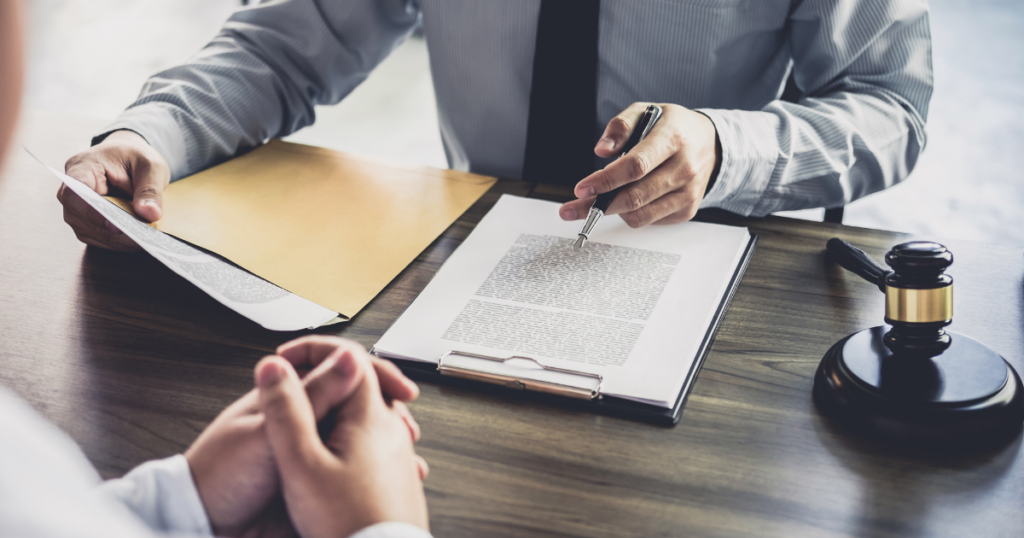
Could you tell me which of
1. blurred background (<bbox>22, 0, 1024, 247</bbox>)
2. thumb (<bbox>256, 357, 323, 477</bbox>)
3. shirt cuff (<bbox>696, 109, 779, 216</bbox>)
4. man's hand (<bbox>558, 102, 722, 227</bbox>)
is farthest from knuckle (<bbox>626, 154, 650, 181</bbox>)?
Result: blurred background (<bbox>22, 0, 1024, 247</bbox>)

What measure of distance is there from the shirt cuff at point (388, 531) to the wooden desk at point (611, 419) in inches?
2.7

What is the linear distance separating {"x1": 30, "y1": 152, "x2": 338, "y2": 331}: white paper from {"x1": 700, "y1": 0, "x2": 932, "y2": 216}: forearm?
0.51m

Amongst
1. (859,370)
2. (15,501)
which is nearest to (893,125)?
(859,370)

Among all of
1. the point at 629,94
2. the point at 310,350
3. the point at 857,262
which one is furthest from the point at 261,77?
the point at 857,262

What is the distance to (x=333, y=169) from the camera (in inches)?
40.9

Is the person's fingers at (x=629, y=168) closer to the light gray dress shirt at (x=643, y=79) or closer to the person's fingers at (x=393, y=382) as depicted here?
the light gray dress shirt at (x=643, y=79)

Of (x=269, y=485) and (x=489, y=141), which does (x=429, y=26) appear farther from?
(x=269, y=485)

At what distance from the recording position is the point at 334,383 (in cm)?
46

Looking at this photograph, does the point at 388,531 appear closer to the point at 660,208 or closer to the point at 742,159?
the point at 660,208

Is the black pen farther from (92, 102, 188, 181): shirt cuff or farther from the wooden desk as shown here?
(92, 102, 188, 181): shirt cuff

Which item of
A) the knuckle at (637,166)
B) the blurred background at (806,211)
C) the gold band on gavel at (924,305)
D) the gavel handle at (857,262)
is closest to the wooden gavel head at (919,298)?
the gold band on gavel at (924,305)

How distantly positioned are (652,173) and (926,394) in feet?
1.25

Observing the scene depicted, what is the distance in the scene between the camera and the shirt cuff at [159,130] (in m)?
0.98

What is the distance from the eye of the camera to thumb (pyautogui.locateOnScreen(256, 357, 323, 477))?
44cm
